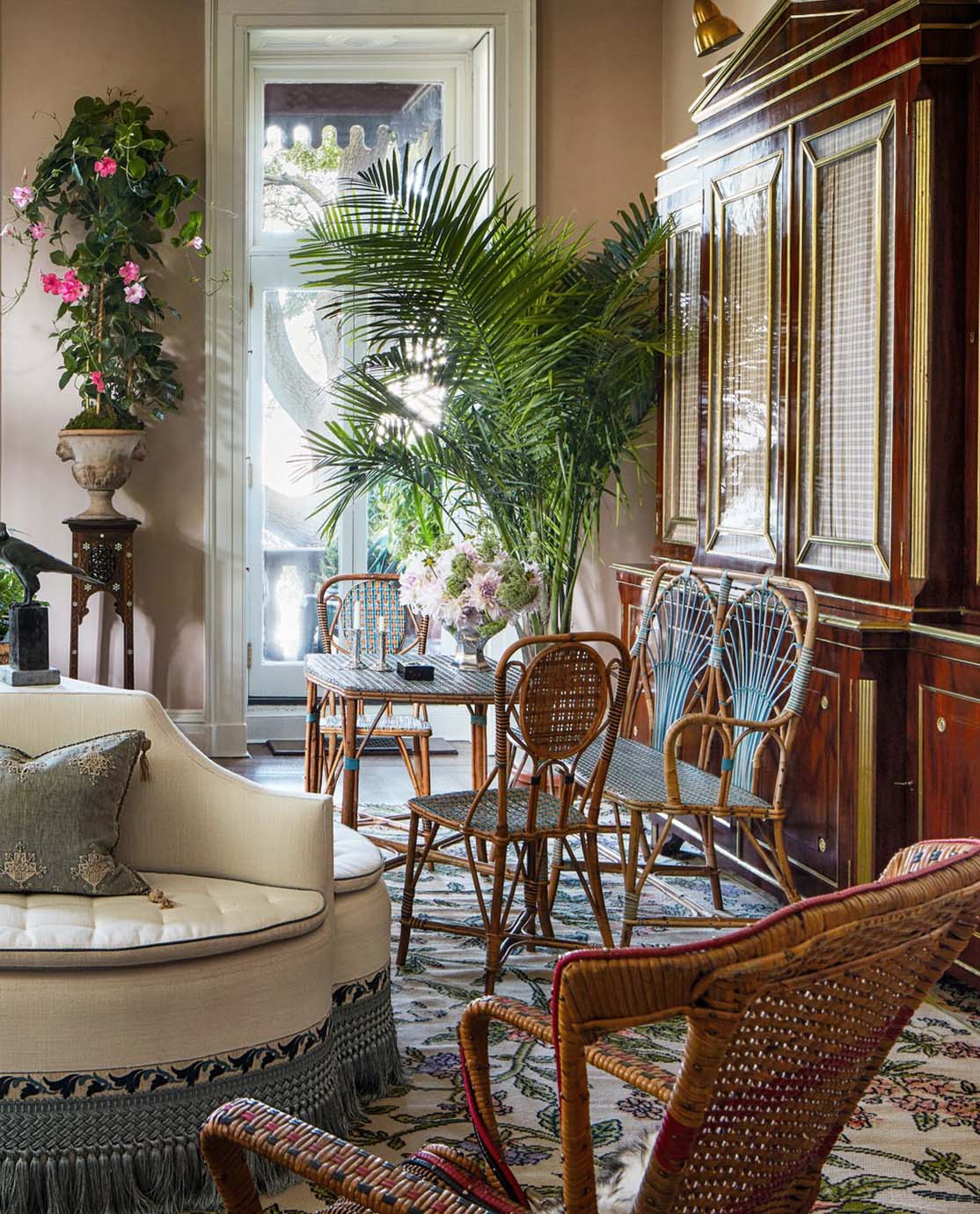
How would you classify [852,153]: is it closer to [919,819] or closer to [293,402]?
[919,819]

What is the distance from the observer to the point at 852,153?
146 inches

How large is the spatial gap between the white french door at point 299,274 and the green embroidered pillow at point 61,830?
12.9 ft

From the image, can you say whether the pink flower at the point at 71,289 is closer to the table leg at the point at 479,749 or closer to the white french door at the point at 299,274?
the white french door at the point at 299,274

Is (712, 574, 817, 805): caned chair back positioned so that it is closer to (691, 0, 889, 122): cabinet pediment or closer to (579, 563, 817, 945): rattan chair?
(579, 563, 817, 945): rattan chair

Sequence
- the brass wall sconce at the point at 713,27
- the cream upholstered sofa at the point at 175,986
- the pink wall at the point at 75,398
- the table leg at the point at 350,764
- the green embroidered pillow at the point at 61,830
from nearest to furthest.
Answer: the cream upholstered sofa at the point at 175,986, the green embroidered pillow at the point at 61,830, the table leg at the point at 350,764, the brass wall sconce at the point at 713,27, the pink wall at the point at 75,398

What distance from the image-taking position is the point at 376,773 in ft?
19.5

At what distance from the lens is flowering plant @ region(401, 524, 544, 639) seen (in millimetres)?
3959

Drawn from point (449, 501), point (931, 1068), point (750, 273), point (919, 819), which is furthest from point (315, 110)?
point (931, 1068)

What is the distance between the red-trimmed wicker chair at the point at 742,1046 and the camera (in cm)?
Answer: 121

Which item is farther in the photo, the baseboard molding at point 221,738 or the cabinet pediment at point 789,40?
the baseboard molding at point 221,738

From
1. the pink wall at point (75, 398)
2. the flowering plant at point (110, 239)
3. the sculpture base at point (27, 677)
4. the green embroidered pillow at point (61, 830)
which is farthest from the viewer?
the pink wall at point (75, 398)

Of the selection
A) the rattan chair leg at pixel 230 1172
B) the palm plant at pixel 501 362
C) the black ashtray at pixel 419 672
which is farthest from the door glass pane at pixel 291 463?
the rattan chair leg at pixel 230 1172

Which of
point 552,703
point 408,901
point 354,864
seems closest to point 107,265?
point 408,901

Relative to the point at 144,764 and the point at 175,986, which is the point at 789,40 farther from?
the point at 175,986
